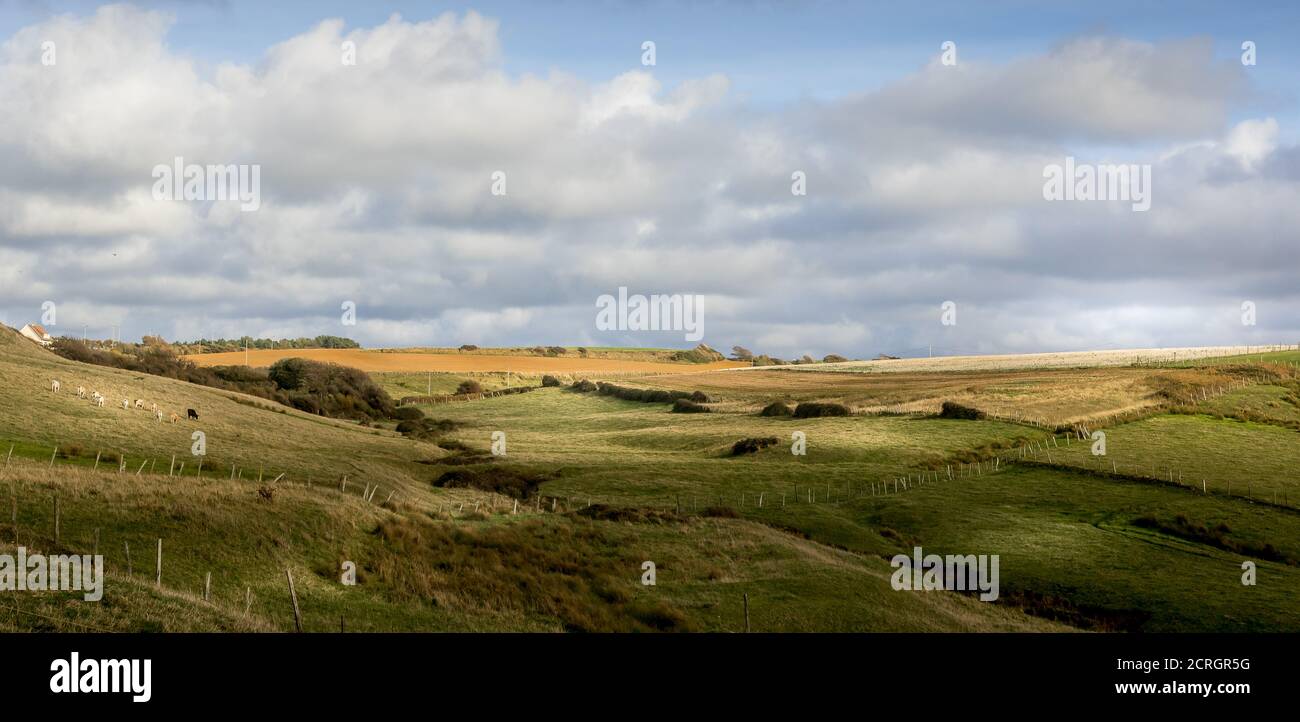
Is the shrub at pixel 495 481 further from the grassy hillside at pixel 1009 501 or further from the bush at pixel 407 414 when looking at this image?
the bush at pixel 407 414

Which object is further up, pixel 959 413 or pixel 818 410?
pixel 959 413

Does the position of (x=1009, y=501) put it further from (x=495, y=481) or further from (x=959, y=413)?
(x=495, y=481)

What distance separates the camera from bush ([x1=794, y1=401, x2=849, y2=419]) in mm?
107662

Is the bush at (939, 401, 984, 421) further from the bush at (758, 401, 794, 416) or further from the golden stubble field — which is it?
the golden stubble field

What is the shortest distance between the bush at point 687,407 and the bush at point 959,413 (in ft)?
106

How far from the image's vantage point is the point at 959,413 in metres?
97.1

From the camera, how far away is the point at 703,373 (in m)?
193

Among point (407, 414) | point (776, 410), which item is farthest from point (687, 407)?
point (407, 414)

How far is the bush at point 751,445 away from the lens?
85125 millimetres

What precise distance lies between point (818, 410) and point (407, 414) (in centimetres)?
5232
